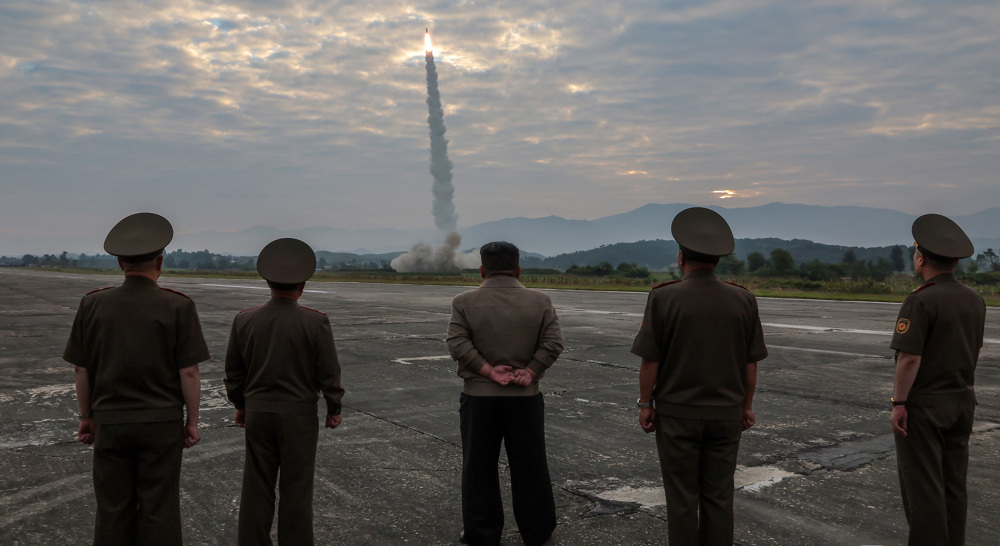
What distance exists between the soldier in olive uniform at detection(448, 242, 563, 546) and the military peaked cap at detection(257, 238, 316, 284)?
0.92 meters

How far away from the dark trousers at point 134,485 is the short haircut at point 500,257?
1.98m

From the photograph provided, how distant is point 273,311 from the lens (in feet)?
12.7

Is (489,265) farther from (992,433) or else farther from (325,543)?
(992,433)

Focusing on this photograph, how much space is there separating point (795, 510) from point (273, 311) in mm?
3799

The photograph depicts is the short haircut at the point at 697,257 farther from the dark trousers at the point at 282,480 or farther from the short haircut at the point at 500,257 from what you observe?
the dark trousers at the point at 282,480

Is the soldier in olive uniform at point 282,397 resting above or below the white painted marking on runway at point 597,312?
above

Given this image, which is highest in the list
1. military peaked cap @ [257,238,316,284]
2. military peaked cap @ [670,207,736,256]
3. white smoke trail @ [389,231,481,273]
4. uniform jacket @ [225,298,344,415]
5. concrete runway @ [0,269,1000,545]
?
white smoke trail @ [389,231,481,273]

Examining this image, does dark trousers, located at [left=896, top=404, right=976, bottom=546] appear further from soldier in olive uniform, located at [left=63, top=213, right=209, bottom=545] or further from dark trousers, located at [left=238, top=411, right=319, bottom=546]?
soldier in olive uniform, located at [left=63, top=213, right=209, bottom=545]

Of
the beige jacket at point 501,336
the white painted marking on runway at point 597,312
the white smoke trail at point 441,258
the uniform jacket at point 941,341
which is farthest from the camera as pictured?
the white smoke trail at point 441,258

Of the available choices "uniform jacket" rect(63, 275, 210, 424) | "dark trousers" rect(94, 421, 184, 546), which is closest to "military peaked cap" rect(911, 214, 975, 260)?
"uniform jacket" rect(63, 275, 210, 424)

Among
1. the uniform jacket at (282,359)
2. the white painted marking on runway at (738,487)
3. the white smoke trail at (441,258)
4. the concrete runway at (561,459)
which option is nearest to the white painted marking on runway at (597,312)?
the concrete runway at (561,459)

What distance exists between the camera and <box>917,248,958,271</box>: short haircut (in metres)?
3.97

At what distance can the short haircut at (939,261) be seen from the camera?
3.97m

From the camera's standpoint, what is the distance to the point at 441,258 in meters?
85.3
